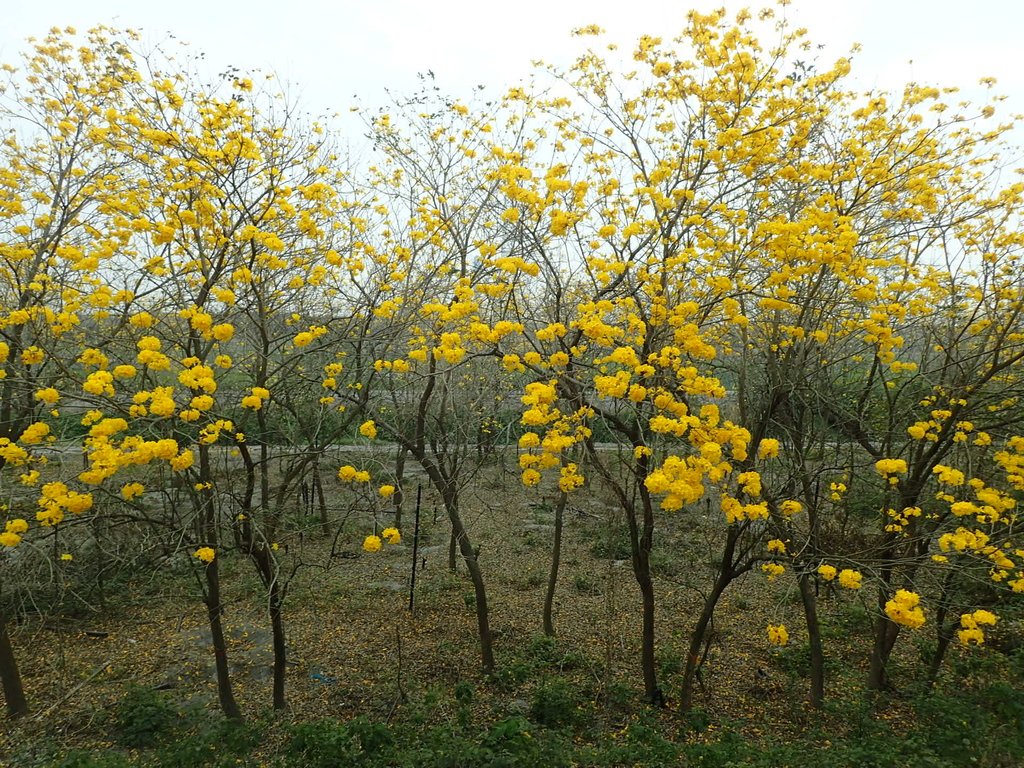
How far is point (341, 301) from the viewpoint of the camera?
24.7 ft

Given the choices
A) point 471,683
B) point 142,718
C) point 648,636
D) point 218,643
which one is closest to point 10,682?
point 142,718

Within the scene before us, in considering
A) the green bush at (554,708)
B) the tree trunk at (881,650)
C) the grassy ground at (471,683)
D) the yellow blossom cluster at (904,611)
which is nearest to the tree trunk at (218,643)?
the grassy ground at (471,683)

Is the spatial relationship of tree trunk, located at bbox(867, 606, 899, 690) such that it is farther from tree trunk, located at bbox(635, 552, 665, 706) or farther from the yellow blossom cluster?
the yellow blossom cluster

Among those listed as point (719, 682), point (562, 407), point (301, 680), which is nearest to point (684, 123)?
point (562, 407)

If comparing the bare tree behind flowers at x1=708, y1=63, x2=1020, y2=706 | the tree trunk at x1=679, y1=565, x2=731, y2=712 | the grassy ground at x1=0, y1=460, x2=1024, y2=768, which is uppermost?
the bare tree behind flowers at x1=708, y1=63, x2=1020, y2=706

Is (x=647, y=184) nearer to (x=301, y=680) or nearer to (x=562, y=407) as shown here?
(x=562, y=407)

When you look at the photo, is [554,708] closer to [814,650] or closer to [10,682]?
[814,650]

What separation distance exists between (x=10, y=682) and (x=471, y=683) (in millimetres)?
4054

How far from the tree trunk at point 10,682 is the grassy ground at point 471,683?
0.13 m

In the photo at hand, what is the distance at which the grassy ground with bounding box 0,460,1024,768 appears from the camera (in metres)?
4.02

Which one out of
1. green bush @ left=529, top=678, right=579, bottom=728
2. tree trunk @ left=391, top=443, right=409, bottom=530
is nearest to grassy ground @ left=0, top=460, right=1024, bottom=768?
green bush @ left=529, top=678, right=579, bottom=728

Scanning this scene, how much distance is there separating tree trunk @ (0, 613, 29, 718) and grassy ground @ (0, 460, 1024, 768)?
0.13m

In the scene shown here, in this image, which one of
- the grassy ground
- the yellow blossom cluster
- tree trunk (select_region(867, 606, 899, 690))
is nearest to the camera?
the yellow blossom cluster

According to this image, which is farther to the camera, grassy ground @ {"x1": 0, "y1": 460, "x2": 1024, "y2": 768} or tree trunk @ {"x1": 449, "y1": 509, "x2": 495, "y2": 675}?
tree trunk @ {"x1": 449, "y1": 509, "x2": 495, "y2": 675}
